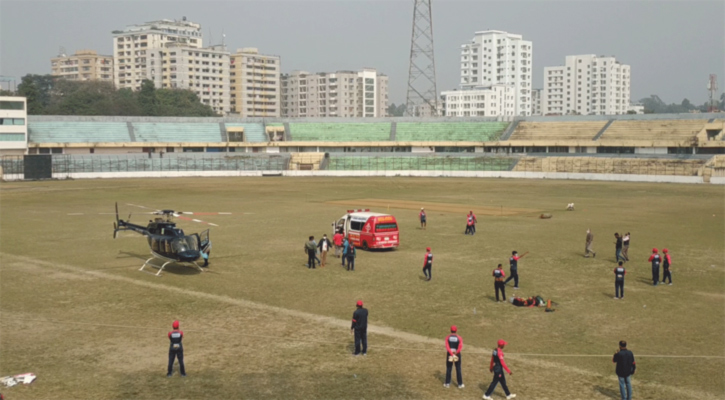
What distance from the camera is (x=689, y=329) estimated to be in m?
20.6

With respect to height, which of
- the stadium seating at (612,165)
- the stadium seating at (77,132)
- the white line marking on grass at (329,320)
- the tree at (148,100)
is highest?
the tree at (148,100)

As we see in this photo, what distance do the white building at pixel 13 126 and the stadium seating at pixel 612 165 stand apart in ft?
241

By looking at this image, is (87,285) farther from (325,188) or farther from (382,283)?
(325,188)

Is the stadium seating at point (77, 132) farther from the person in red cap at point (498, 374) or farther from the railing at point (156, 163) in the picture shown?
the person in red cap at point (498, 374)

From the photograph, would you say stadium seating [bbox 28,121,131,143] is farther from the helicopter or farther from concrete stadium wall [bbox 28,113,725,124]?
the helicopter

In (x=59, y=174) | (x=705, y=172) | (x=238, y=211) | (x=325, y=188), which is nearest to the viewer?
(x=238, y=211)

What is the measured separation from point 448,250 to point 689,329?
1528 centimetres

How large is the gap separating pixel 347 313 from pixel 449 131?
3950 inches

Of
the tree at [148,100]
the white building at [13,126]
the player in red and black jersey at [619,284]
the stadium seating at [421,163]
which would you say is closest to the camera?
the player in red and black jersey at [619,284]

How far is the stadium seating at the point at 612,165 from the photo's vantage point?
8831cm

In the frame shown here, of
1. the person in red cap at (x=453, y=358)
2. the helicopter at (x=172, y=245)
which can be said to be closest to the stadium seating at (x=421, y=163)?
the helicopter at (x=172, y=245)

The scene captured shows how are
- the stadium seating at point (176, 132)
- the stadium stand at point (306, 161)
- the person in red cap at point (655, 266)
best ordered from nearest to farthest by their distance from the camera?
the person in red cap at point (655, 266), the stadium stand at point (306, 161), the stadium seating at point (176, 132)

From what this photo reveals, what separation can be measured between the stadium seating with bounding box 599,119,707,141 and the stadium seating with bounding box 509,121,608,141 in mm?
2782

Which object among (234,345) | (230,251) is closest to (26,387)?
(234,345)
